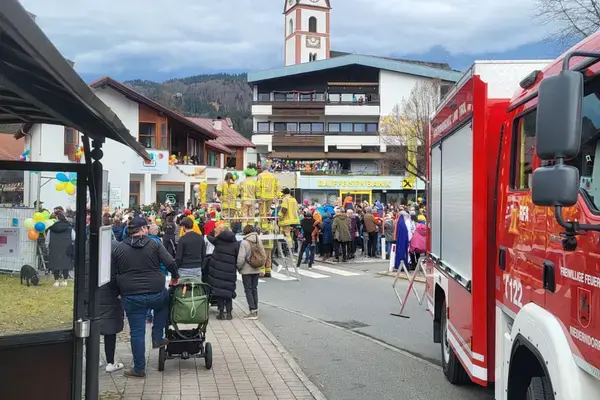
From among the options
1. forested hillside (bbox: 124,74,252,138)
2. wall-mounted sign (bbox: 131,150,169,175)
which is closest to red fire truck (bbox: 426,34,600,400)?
wall-mounted sign (bbox: 131,150,169,175)

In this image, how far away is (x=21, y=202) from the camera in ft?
17.2

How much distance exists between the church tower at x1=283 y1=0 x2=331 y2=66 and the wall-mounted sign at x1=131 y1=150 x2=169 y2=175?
5986 centimetres

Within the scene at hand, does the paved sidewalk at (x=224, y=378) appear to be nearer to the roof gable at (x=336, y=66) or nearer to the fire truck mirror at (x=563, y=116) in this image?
the fire truck mirror at (x=563, y=116)

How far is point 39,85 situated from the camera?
11.6ft

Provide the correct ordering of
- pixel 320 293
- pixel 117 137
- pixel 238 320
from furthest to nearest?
pixel 320 293 < pixel 238 320 < pixel 117 137

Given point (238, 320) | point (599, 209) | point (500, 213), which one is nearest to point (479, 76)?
point (500, 213)

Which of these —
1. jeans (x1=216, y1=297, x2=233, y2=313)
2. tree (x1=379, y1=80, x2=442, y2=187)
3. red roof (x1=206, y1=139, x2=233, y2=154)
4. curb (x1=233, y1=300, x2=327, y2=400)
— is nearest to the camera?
curb (x1=233, y1=300, x2=327, y2=400)

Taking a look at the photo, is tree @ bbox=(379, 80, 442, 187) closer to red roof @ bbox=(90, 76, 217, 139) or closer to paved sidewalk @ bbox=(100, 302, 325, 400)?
red roof @ bbox=(90, 76, 217, 139)

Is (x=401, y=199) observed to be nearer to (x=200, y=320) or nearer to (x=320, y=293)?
(x=320, y=293)

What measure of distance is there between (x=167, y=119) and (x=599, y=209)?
36888 millimetres

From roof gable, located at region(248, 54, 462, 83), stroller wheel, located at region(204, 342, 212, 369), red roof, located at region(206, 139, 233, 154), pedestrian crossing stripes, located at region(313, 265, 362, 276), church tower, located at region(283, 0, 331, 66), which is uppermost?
church tower, located at region(283, 0, 331, 66)

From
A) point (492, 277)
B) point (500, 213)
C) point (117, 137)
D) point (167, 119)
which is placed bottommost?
point (492, 277)

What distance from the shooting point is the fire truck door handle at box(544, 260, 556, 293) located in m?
3.36

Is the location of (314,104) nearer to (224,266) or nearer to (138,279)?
(224,266)
